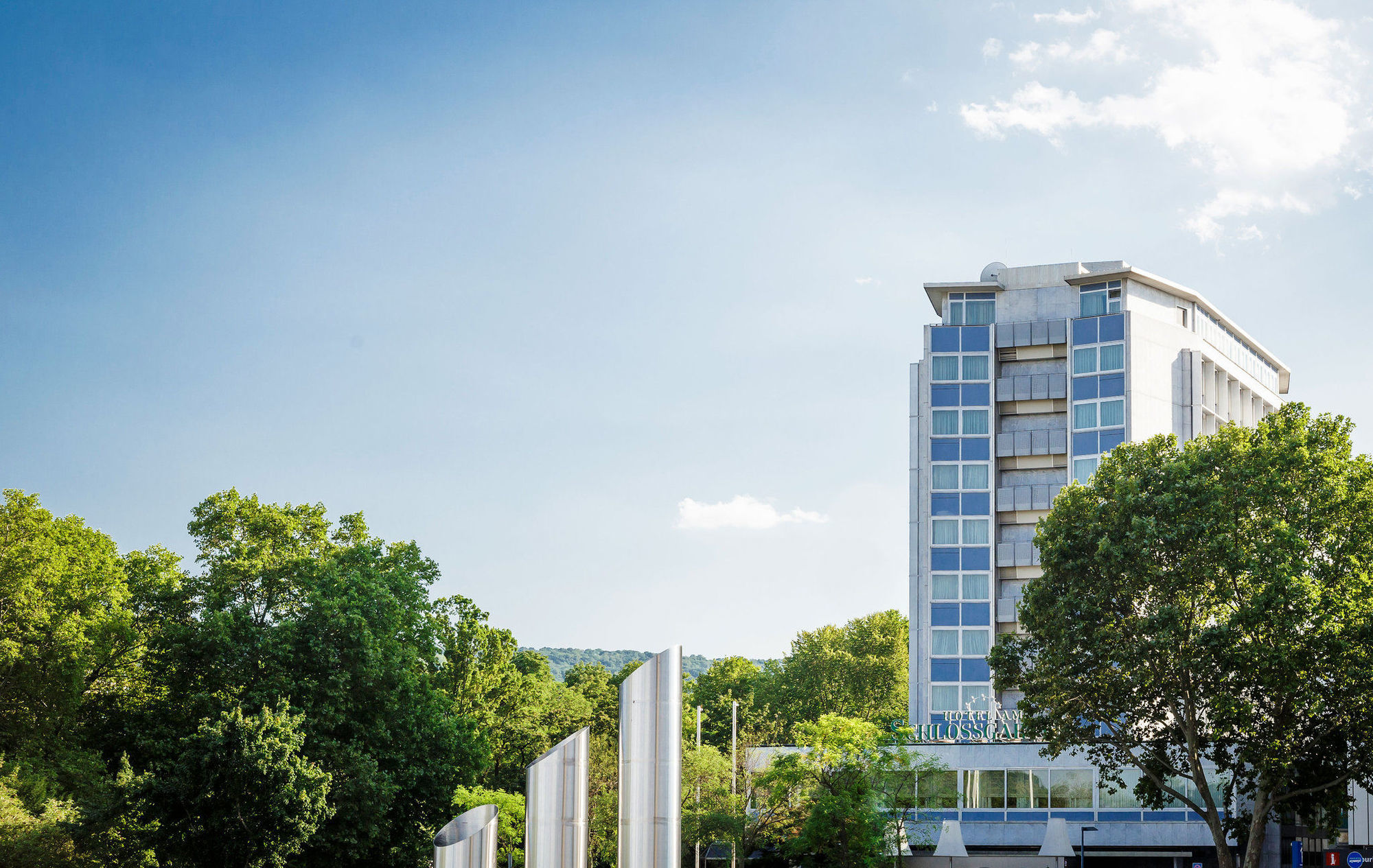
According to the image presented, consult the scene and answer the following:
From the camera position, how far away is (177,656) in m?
43.8

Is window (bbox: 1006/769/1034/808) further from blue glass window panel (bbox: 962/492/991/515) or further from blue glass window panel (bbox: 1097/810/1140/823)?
blue glass window panel (bbox: 962/492/991/515)

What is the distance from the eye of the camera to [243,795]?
40.7 m

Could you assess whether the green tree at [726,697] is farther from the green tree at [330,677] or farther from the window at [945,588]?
the green tree at [330,677]

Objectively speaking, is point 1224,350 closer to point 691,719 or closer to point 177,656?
point 691,719

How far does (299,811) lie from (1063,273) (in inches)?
2059

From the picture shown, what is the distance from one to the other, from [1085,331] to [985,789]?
26755mm

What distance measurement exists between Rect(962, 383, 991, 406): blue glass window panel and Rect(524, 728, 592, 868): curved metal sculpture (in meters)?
60.3

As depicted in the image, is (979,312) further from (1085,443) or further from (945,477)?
(945,477)

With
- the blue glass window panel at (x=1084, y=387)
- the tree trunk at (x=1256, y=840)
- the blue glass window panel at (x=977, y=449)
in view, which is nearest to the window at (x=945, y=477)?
the blue glass window panel at (x=977, y=449)

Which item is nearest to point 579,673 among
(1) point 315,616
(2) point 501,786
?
(2) point 501,786

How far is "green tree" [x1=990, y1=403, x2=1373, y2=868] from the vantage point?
115ft

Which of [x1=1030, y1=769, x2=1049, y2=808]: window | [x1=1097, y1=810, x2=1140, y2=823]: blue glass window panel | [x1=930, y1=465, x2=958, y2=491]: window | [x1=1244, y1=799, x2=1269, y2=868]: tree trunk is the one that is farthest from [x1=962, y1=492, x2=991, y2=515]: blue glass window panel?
[x1=1244, y1=799, x2=1269, y2=868]: tree trunk

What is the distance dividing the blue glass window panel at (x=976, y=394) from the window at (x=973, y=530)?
662 cm

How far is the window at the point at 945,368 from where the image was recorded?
74.9 m
